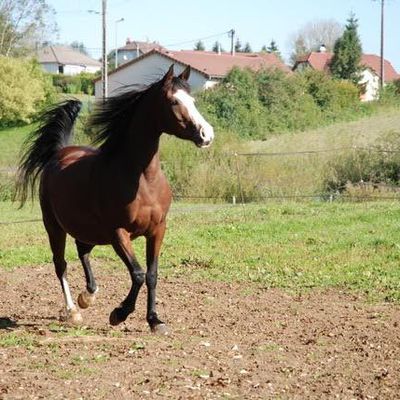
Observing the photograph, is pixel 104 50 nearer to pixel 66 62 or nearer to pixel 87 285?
pixel 87 285

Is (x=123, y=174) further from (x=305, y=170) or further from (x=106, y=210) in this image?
(x=305, y=170)

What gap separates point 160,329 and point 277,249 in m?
5.26

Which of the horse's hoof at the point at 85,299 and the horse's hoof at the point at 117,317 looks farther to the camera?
the horse's hoof at the point at 85,299

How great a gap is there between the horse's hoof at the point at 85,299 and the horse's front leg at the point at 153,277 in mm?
1117

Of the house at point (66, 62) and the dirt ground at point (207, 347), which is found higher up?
the house at point (66, 62)

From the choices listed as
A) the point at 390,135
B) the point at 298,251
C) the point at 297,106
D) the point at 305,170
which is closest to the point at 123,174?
the point at 298,251

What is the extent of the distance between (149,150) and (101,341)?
5.59 feet

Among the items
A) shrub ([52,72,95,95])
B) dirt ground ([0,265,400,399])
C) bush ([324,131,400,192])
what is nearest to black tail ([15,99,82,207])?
dirt ground ([0,265,400,399])

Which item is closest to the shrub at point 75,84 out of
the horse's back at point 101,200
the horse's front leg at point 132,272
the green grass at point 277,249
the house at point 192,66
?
the house at point 192,66

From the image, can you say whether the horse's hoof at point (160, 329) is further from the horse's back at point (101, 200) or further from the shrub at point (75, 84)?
the shrub at point (75, 84)

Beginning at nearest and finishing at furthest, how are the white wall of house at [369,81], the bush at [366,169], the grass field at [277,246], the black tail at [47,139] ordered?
the black tail at [47,139], the grass field at [277,246], the bush at [366,169], the white wall of house at [369,81]

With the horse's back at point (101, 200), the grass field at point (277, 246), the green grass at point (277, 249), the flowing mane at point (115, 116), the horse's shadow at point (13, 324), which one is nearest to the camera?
the horse's back at point (101, 200)

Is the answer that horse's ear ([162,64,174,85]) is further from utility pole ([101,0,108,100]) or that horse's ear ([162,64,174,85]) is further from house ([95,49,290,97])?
house ([95,49,290,97])

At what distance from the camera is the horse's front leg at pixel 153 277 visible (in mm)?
7229
